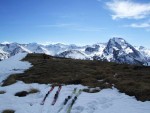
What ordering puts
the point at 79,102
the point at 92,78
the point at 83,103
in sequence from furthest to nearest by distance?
the point at 92,78 → the point at 79,102 → the point at 83,103

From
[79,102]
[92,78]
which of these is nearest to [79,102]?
Answer: [79,102]

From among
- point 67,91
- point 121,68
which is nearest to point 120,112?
point 67,91

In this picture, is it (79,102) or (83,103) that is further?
(79,102)

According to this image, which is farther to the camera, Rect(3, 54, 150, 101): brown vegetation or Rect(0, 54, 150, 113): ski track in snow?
Rect(3, 54, 150, 101): brown vegetation

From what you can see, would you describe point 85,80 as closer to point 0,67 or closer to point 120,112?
point 120,112

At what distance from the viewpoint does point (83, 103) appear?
2783cm

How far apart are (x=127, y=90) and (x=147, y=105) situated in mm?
5534

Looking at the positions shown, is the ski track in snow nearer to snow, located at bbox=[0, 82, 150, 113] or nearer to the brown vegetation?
snow, located at bbox=[0, 82, 150, 113]

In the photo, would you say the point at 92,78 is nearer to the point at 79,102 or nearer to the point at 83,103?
the point at 79,102

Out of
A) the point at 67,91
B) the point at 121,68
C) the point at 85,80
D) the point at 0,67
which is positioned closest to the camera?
the point at 67,91

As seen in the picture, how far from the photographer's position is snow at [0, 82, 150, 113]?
84.7ft

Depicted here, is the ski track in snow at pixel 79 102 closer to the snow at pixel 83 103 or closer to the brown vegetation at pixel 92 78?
the snow at pixel 83 103

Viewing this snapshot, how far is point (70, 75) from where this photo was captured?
4234 cm

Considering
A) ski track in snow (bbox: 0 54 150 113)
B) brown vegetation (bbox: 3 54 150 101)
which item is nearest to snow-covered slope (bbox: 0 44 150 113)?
ski track in snow (bbox: 0 54 150 113)
